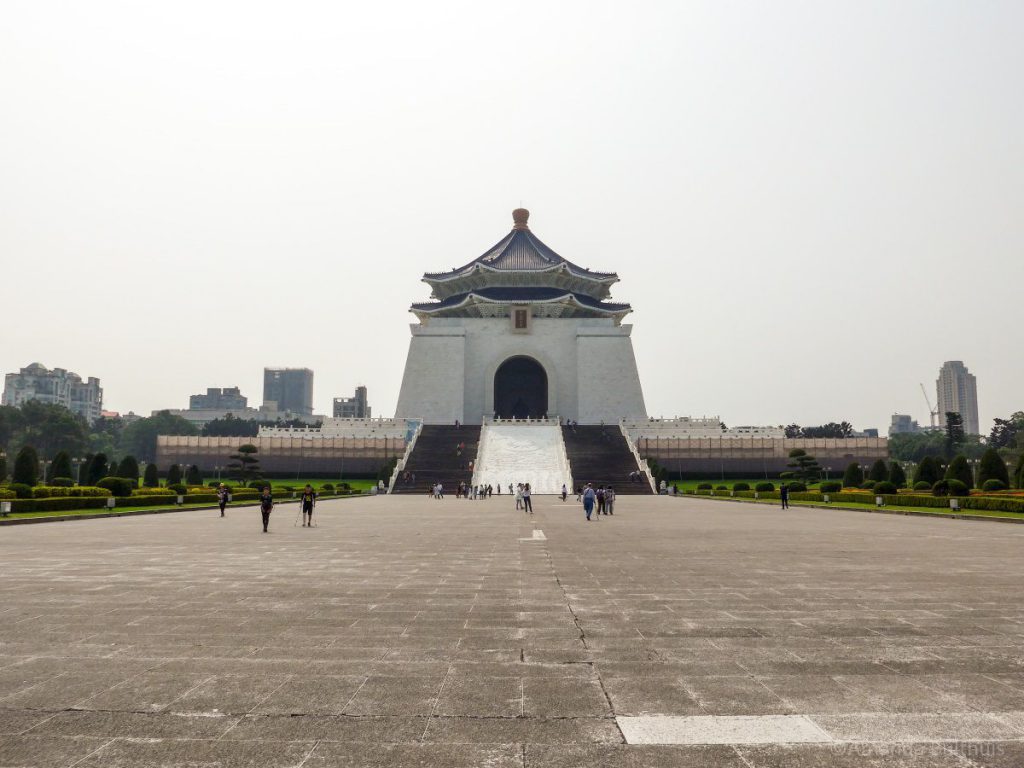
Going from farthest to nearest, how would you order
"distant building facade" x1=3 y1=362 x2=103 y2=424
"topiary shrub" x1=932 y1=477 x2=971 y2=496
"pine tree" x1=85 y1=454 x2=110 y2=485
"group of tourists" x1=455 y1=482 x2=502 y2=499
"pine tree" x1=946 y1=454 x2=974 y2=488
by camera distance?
"distant building facade" x1=3 y1=362 x2=103 y2=424 → "group of tourists" x1=455 y1=482 x2=502 y2=499 → "pine tree" x1=85 y1=454 x2=110 y2=485 → "pine tree" x1=946 y1=454 x2=974 y2=488 → "topiary shrub" x1=932 y1=477 x2=971 y2=496

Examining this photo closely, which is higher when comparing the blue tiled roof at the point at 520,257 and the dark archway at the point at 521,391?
the blue tiled roof at the point at 520,257

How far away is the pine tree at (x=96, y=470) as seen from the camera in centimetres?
2467

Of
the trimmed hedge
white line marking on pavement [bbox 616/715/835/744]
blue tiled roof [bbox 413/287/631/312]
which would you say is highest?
blue tiled roof [bbox 413/287/631/312]

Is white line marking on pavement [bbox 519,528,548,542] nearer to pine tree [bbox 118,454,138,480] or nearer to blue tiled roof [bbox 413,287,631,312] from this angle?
pine tree [bbox 118,454,138,480]

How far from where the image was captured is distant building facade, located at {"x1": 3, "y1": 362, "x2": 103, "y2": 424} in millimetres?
126438

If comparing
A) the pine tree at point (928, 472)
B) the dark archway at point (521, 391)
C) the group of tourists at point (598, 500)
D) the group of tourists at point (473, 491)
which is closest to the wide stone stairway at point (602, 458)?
the group of tourists at point (473, 491)

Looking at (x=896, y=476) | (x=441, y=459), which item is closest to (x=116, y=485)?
(x=441, y=459)

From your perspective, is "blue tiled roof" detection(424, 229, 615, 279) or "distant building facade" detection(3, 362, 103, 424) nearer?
"blue tiled roof" detection(424, 229, 615, 279)

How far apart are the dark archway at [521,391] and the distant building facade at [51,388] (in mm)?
94966

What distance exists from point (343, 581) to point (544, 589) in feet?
6.40

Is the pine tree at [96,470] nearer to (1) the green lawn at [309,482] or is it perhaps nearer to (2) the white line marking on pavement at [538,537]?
(1) the green lawn at [309,482]

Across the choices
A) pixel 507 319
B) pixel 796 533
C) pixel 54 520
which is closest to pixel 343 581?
pixel 796 533

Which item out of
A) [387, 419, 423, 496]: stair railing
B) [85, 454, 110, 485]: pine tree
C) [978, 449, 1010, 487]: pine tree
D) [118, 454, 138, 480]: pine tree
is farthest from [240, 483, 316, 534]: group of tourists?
[978, 449, 1010, 487]: pine tree

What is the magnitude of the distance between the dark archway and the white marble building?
310 centimetres
